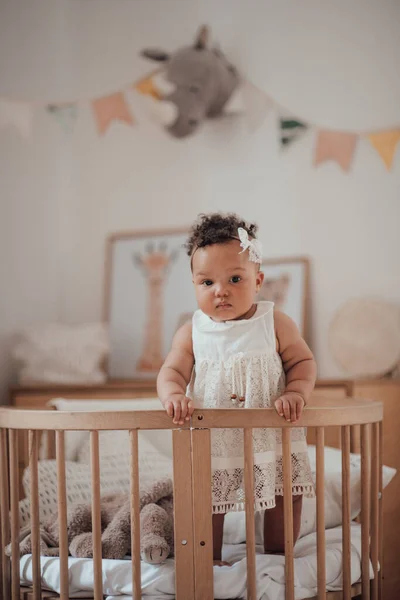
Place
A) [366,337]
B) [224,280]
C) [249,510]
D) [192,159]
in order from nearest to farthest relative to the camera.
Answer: [249,510] < [224,280] < [366,337] < [192,159]

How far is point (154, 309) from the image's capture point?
301cm

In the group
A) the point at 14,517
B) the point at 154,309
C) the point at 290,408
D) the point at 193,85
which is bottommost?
the point at 14,517

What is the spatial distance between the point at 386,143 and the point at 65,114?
1251 mm

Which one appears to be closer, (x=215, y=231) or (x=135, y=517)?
(x=135, y=517)

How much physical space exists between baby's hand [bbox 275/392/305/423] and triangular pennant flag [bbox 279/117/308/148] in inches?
68.5

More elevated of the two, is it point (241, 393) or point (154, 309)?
point (154, 309)

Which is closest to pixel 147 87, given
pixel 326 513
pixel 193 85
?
pixel 193 85

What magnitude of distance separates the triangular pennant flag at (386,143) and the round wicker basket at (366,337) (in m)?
0.53

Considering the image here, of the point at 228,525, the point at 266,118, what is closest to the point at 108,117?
the point at 266,118

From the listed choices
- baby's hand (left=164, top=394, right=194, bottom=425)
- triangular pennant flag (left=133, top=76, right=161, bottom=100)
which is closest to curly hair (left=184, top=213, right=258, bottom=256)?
baby's hand (left=164, top=394, right=194, bottom=425)

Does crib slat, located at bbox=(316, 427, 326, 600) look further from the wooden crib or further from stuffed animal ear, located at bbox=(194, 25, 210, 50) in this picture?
stuffed animal ear, located at bbox=(194, 25, 210, 50)

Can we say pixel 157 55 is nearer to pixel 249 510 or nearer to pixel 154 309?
pixel 154 309

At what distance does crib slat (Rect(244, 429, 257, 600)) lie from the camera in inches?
54.1

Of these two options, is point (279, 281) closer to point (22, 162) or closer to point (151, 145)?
point (151, 145)
